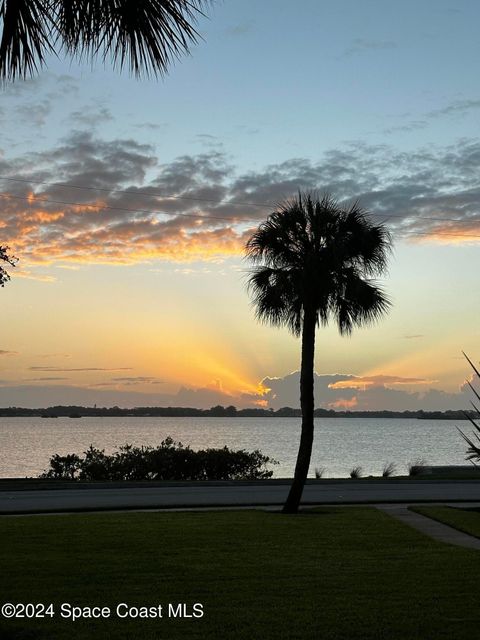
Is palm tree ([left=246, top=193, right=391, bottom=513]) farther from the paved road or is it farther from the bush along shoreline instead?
the bush along shoreline

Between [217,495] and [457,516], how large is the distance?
8488 mm

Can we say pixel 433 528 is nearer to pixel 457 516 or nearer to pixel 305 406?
pixel 457 516

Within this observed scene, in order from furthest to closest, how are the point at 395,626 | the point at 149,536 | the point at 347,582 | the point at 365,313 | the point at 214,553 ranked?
the point at 365,313 → the point at 149,536 → the point at 214,553 → the point at 347,582 → the point at 395,626

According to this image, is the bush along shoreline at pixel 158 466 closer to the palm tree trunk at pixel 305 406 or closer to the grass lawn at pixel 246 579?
the palm tree trunk at pixel 305 406

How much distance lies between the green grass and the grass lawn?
1.21 metres

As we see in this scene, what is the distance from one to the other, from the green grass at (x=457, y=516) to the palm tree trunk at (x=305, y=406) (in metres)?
2.81

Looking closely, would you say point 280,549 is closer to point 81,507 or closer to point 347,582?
point 347,582

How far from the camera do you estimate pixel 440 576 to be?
10562 millimetres

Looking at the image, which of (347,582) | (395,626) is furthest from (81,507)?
(395,626)

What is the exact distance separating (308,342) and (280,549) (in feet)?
25.6

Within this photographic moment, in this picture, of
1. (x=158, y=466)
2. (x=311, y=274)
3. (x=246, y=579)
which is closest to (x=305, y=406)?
(x=311, y=274)

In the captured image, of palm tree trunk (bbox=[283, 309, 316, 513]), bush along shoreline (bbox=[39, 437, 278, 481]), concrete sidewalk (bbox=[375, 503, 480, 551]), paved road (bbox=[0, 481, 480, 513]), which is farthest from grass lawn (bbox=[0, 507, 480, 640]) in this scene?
bush along shoreline (bbox=[39, 437, 278, 481])

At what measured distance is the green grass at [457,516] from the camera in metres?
16.2

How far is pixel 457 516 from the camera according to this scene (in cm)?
1848
